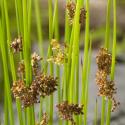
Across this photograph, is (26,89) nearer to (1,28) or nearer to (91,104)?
(1,28)

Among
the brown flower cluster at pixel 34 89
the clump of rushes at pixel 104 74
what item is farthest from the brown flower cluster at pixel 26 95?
the clump of rushes at pixel 104 74

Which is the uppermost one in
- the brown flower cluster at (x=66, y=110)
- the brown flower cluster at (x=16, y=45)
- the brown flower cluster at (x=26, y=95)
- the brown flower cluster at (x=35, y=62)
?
the brown flower cluster at (x=16, y=45)

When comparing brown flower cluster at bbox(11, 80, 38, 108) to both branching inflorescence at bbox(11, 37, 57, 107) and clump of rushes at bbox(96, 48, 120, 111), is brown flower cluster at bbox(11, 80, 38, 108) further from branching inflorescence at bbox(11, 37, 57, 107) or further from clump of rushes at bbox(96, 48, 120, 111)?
clump of rushes at bbox(96, 48, 120, 111)

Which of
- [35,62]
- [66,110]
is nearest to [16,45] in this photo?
[35,62]

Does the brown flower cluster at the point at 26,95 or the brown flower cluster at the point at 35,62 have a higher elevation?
the brown flower cluster at the point at 35,62

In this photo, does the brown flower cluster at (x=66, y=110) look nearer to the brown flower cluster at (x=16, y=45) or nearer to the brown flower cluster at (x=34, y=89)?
the brown flower cluster at (x=34, y=89)

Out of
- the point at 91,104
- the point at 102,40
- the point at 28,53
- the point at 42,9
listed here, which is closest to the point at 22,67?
the point at 28,53
